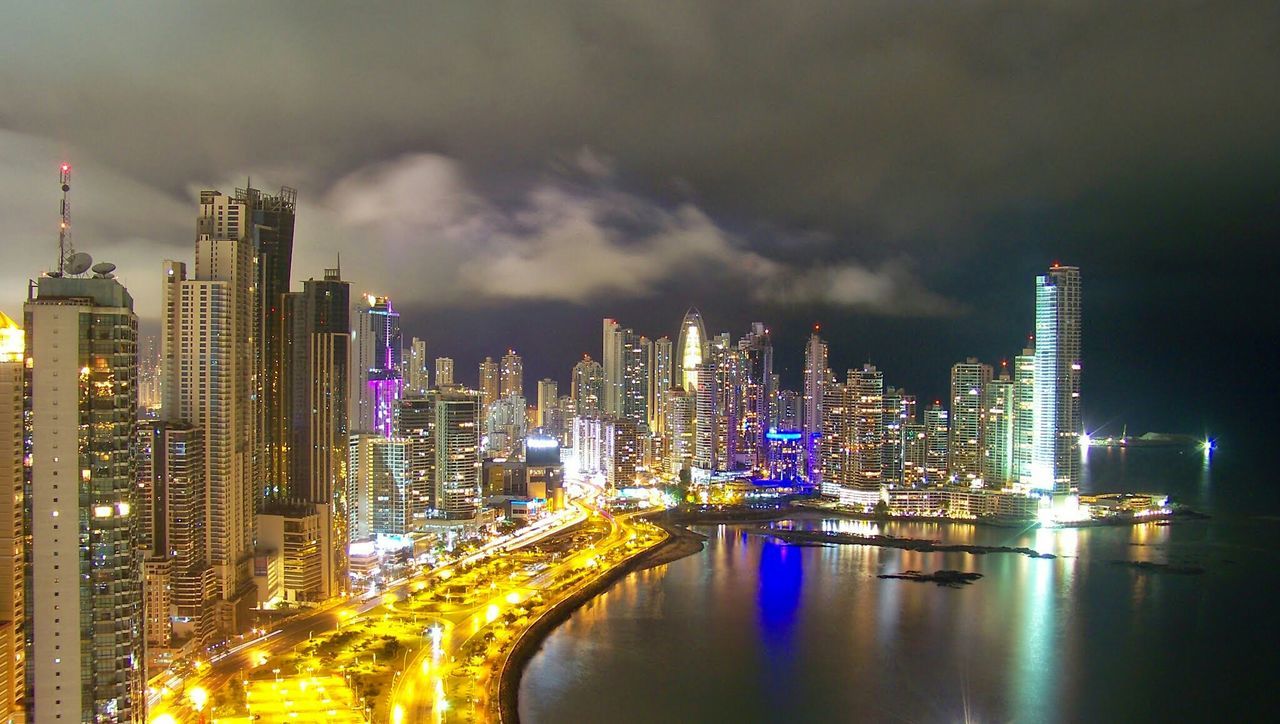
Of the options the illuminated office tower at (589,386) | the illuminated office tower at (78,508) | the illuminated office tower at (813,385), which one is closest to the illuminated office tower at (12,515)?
the illuminated office tower at (78,508)

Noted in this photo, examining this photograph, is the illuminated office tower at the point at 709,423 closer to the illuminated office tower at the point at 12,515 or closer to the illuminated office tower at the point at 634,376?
the illuminated office tower at the point at 634,376

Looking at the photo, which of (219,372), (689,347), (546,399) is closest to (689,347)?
(689,347)

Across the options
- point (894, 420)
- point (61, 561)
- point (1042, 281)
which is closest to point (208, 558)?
point (61, 561)

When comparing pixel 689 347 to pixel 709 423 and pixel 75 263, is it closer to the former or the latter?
pixel 709 423

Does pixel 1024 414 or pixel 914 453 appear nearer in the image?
pixel 1024 414

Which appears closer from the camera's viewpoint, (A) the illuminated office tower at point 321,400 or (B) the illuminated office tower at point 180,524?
(B) the illuminated office tower at point 180,524

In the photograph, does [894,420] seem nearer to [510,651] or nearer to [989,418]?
[989,418]

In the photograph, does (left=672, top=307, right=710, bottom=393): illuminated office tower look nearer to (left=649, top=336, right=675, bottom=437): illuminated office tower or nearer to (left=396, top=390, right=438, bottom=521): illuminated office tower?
(left=649, top=336, right=675, bottom=437): illuminated office tower
